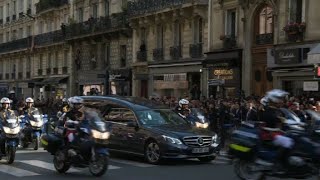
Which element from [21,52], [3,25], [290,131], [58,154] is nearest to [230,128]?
[58,154]

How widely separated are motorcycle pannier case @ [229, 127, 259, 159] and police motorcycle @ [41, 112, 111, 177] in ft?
8.82

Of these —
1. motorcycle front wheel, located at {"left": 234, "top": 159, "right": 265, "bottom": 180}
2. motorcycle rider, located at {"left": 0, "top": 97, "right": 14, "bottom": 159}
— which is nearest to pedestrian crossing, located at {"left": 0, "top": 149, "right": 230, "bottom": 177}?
motorcycle rider, located at {"left": 0, "top": 97, "right": 14, "bottom": 159}

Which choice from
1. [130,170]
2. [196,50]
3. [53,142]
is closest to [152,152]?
[130,170]

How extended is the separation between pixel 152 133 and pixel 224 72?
1697 centimetres

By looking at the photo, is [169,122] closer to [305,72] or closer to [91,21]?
[305,72]

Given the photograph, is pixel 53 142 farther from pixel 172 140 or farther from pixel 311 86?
pixel 311 86

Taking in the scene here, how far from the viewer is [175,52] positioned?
35938 mm

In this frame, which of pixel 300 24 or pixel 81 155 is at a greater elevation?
pixel 300 24

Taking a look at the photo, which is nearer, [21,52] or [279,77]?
[279,77]

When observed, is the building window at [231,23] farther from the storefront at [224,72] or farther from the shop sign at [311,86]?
the shop sign at [311,86]

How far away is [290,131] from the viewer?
36.1ft

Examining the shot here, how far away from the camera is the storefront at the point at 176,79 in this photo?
34.3 m

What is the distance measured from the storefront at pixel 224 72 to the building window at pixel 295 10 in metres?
3.86

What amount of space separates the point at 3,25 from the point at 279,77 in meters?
45.6
